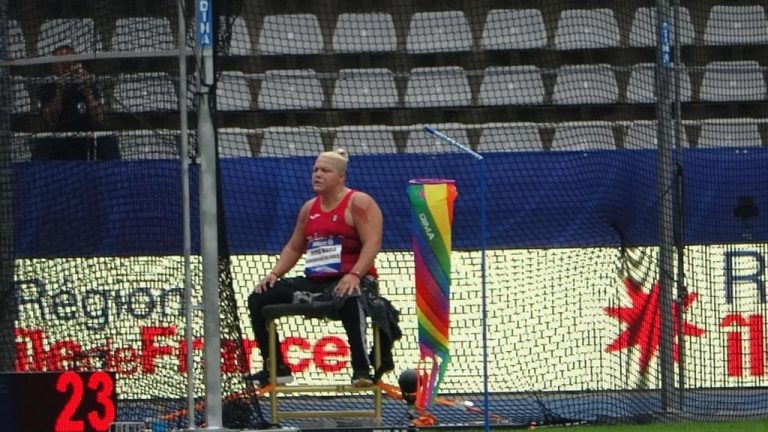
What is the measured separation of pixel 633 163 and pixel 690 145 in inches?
65.0

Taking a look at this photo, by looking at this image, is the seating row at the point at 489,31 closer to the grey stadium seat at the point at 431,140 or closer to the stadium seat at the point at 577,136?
the stadium seat at the point at 577,136

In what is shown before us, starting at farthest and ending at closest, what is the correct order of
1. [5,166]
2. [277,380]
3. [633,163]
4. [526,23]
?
[526,23]
[633,163]
[5,166]
[277,380]

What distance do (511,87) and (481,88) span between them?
269 mm

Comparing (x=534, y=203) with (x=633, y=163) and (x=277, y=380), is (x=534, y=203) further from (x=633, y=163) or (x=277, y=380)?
(x=277, y=380)

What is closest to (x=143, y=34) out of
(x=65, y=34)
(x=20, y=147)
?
(x=65, y=34)

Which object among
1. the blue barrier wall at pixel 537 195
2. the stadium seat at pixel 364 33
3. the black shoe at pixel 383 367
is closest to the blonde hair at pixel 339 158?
the black shoe at pixel 383 367

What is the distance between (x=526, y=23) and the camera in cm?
1453

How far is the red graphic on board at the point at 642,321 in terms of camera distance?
36.6ft

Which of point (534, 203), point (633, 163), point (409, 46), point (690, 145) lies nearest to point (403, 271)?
point (534, 203)

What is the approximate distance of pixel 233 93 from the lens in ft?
43.0

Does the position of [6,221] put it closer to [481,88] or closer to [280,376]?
[280,376]

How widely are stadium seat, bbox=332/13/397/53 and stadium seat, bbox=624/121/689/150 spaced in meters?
2.54

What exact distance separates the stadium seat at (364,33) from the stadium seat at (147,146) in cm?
383

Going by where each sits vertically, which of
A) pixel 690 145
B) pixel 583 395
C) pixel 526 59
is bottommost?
pixel 583 395
